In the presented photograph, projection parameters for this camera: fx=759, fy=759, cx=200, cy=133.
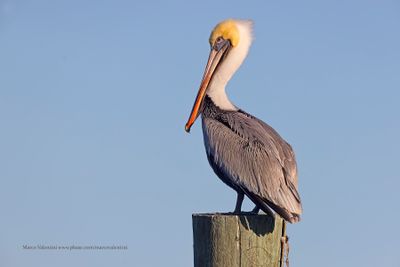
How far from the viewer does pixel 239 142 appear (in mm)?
7652

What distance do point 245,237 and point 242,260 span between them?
17cm

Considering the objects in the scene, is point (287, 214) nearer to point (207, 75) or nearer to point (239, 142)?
point (239, 142)

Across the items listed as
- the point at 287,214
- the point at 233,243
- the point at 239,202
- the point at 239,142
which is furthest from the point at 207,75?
the point at 233,243

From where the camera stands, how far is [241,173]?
7484 millimetres

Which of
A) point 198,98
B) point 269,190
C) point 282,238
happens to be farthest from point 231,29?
point 282,238

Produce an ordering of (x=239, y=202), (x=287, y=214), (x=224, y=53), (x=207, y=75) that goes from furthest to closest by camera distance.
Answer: (x=224, y=53) < (x=207, y=75) < (x=239, y=202) < (x=287, y=214)

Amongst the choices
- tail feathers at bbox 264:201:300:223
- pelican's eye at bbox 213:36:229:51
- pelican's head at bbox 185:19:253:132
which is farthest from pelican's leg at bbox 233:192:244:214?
pelican's eye at bbox 213:36:229:51

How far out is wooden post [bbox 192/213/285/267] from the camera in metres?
5.31

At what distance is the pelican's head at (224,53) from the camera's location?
8.45 metres

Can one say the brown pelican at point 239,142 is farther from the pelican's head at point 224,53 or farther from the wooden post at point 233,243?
the wooden post at point 233,243

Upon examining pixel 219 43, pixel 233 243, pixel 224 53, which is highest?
pixel 219 43

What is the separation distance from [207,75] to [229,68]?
0.26 meters

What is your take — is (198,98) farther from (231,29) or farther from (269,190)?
(269,190)

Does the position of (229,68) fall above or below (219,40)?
below
